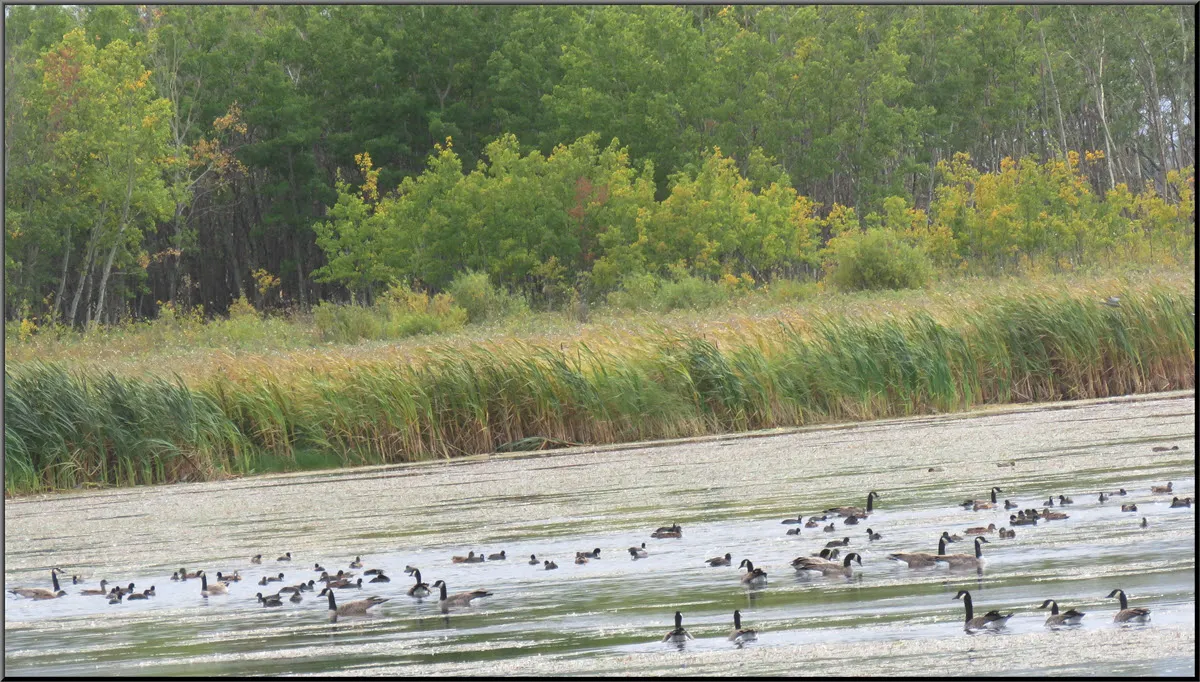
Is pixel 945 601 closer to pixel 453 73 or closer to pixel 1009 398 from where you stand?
pixel 1009 398

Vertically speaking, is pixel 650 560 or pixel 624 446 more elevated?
pixel 624 446

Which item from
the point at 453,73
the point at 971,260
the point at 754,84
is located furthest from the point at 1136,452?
→ the point at 453,73

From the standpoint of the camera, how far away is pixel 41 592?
934cm

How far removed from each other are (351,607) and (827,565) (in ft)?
8.82

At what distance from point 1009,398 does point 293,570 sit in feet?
35.1

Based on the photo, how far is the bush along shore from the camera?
52.6 ft

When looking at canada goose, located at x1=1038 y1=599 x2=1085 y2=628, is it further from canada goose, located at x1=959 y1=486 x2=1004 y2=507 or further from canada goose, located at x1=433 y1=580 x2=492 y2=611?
canada goose, located at x1=959 y1=486 x2=1004 y2=507

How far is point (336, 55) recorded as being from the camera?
2211 inches

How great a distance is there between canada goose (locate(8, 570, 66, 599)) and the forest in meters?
26.2

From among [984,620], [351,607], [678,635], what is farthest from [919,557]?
[351,607]

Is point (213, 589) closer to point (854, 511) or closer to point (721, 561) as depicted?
point (721, 561)

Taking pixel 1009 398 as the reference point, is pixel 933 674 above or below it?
below

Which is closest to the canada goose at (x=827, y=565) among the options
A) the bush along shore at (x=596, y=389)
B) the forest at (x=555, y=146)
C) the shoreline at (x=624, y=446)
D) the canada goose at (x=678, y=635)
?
the canada goose at (x=678, y=635)

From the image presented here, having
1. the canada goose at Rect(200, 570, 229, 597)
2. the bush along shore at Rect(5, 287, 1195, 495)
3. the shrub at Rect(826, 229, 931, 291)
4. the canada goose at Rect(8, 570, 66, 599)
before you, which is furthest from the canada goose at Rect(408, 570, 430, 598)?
the shrub at Rect(826, 229, 931, 291)
